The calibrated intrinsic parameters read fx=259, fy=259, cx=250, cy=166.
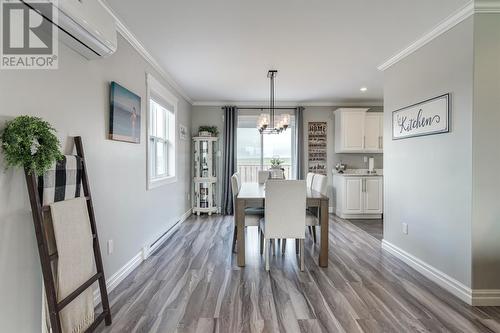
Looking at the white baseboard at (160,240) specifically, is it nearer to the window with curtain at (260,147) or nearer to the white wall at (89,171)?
the white wall at (89,171)

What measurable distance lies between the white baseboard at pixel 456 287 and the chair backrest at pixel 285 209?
1291 millimetres

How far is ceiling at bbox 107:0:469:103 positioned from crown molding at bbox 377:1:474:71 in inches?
2.3

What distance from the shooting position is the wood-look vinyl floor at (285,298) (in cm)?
189

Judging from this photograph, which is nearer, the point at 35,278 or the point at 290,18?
the point at 35,278

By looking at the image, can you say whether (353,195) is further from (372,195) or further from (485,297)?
(485,297)

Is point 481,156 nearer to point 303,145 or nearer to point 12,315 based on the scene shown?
point 12,315

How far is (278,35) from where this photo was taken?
2682 millimetres

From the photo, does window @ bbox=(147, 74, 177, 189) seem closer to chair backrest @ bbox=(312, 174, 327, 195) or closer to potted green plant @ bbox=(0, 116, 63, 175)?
potted green plant @ bbox=(0, 116, 63, 175)

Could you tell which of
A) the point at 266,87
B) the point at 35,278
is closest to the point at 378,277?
the point at 35,278

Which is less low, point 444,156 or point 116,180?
point 444,156

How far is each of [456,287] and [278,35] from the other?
290cm

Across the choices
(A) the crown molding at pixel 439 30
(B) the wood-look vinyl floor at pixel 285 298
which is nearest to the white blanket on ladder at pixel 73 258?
(B) the wood-look vinyl floor at pixel 285 298

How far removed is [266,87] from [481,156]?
3.23 m

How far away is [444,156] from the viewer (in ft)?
8.05
